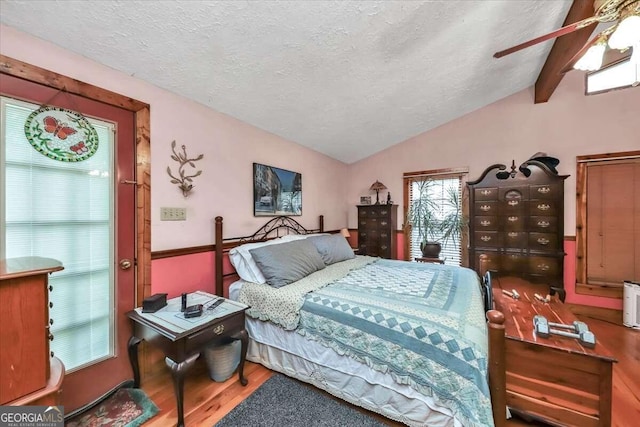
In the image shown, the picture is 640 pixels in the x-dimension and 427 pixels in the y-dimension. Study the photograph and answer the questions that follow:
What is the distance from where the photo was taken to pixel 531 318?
1596 millimetres

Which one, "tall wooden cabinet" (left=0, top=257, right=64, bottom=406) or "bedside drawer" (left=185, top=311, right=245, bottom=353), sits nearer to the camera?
"tall wooden cabinet" (left=0, top=257, right=64, bottom=406)

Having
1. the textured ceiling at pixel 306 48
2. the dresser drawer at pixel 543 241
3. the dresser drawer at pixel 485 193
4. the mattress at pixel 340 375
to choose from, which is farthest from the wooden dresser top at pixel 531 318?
the textured ceiling at pixel 306 48

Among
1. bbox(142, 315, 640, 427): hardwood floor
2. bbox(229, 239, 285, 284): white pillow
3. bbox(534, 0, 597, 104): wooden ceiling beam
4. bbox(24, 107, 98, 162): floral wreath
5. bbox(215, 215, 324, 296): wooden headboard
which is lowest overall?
bbox(142, 315, 640, 427): hardwood floor

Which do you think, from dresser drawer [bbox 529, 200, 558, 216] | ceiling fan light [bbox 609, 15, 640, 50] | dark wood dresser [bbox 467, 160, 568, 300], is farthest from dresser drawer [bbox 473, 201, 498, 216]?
ceiling fan light [bbox 609, 15, 640, 50]

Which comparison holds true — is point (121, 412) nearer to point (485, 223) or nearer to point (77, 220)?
point (77, 220)

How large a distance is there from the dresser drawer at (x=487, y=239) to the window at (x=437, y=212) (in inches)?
12.5

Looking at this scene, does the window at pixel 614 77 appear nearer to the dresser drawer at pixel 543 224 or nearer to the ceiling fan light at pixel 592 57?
the ceiling fan light at pixel 592 57

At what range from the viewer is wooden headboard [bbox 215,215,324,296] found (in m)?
2.29

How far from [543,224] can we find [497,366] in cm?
256

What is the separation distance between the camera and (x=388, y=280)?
2264 millimetres

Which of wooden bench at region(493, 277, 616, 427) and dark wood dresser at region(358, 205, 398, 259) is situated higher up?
dark wood dresser at region(358, 205, 398, 259)

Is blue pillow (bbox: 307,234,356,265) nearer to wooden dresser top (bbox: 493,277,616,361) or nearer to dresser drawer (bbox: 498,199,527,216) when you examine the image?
wooden dresser top (bbox: 493,277,616,361)

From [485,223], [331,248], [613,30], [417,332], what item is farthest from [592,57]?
[331,248]

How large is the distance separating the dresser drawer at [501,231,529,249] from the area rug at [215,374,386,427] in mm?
2700
